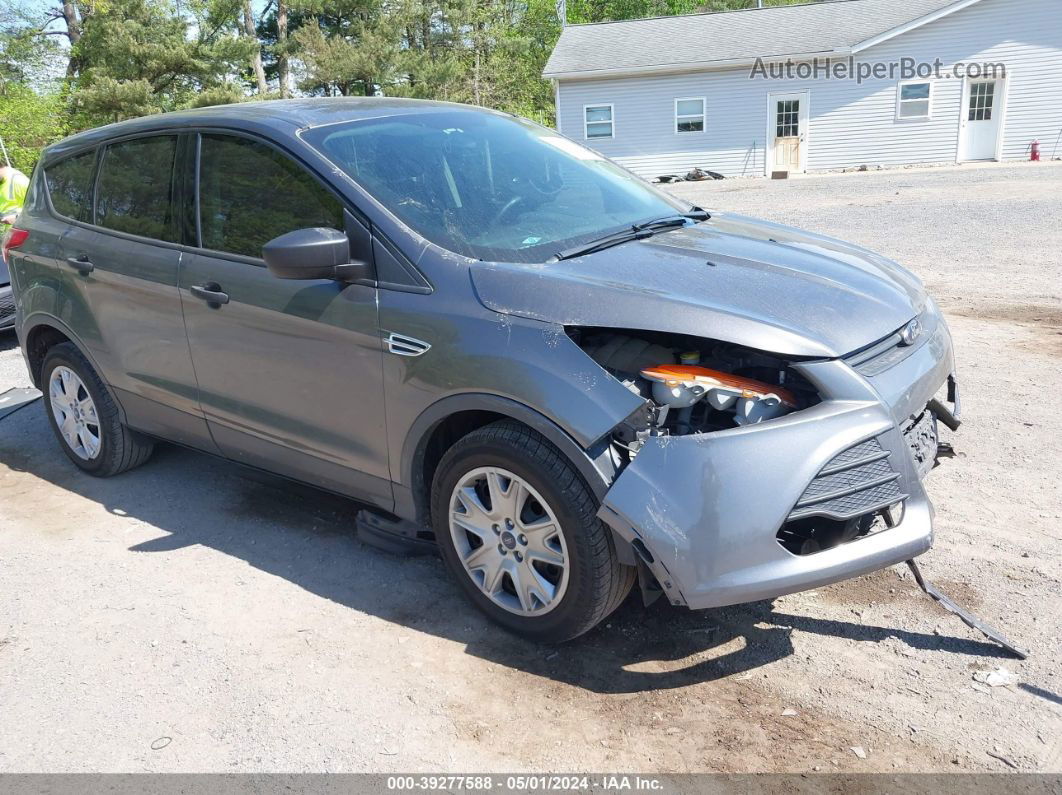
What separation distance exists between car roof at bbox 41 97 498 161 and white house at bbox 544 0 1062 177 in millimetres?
24002

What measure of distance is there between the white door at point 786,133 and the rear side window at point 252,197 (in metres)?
25.1

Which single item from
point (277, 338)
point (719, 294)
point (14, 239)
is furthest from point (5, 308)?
point (719, 294)

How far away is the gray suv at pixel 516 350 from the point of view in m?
2.84

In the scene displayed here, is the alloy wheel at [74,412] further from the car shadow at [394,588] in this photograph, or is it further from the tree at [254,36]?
the tree at [254,36]

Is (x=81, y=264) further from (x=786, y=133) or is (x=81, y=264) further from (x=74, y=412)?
(x=786, y=133)

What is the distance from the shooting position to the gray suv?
9.32 ft

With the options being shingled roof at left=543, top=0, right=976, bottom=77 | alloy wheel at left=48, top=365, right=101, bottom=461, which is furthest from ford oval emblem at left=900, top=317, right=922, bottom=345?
shingled roof at left=543, top=0, right=976, bottom=77

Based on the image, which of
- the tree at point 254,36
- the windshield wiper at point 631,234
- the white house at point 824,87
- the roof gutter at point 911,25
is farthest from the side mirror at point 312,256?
the tree at point 254,36

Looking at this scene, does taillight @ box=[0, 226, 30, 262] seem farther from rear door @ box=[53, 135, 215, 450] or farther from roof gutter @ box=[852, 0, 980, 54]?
roof gutter @ box=[852, 0, 980, 54]

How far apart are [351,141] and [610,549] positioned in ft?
6.73

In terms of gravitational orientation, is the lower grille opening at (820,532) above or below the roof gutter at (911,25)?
below

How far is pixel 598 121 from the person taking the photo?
28531 millimetres

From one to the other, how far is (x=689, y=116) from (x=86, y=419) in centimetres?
2534

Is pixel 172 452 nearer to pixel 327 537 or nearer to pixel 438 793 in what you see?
pixel 327 537
